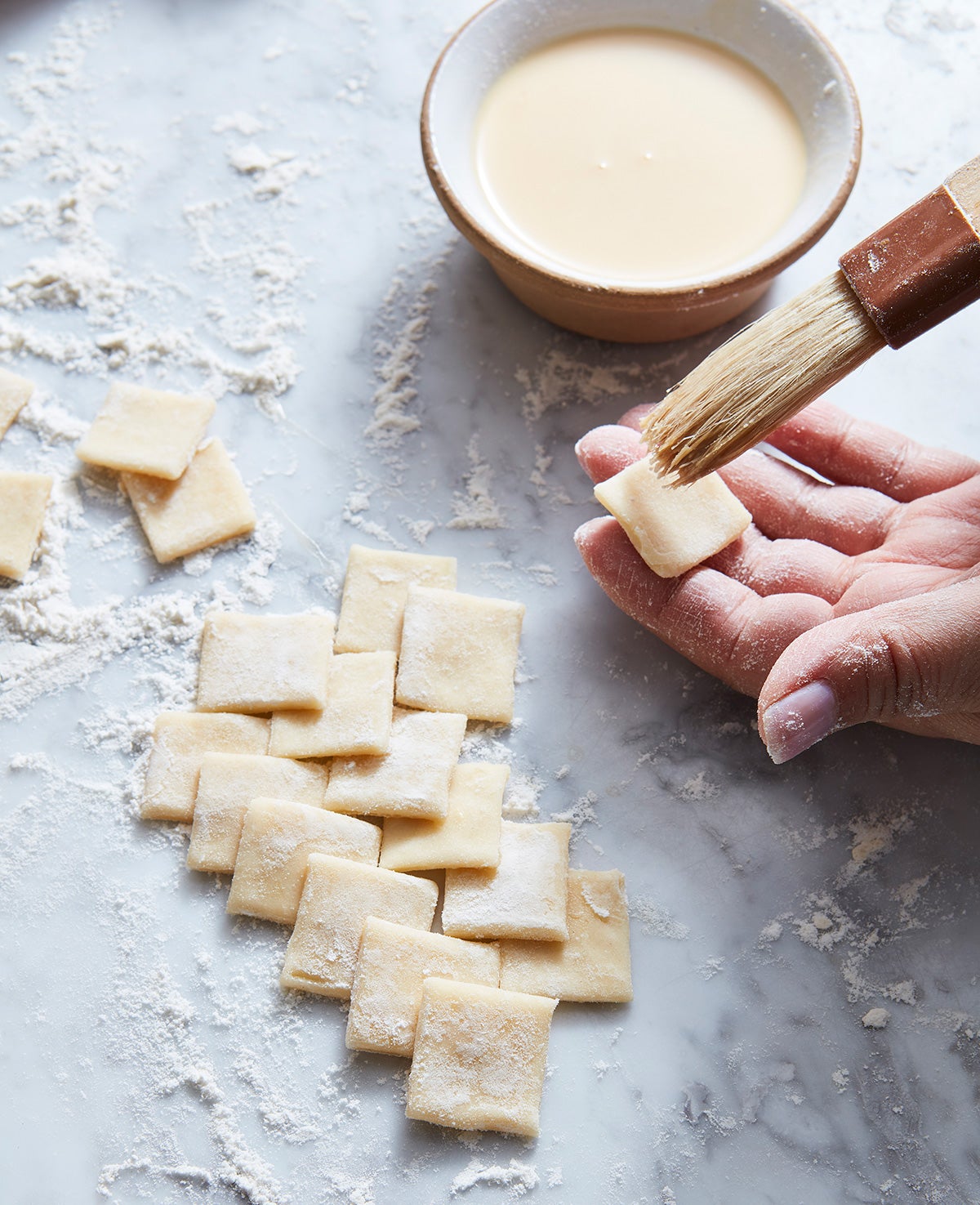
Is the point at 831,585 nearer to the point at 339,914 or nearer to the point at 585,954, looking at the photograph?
the point at 585,954

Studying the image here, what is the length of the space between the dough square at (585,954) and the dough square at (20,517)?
2.88 feet

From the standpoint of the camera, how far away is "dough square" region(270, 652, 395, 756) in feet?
4.50

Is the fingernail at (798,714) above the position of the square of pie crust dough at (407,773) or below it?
above

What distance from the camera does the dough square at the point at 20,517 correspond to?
4.86 feet

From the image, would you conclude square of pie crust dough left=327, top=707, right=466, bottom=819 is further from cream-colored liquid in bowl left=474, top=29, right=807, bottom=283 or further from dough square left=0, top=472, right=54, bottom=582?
cream-colored liquid in bowl left=474, top=29, right=807, bottom=283

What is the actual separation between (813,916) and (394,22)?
173 centimetres

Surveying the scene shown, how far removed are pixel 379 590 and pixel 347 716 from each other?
200 mm

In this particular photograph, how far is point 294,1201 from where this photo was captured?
121 centimetres

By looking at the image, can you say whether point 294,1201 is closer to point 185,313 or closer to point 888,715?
point 888,715

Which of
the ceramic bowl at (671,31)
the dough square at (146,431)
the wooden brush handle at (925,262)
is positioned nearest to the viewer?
the wooden brush handle at (925,262)

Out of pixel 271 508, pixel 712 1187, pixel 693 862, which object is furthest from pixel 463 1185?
pixel 271 508

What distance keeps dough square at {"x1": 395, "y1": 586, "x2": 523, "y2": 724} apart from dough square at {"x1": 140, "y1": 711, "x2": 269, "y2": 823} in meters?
0.21

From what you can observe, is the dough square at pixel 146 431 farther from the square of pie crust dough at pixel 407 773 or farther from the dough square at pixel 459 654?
the square of pie crust dough at pixel 407 773

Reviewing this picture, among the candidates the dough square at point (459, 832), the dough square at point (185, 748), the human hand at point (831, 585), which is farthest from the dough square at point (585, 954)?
the dough square at point (185, 748)
